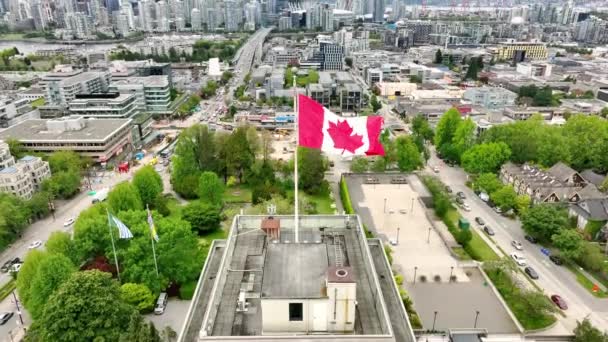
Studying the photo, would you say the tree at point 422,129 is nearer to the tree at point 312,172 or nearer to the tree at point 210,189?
the tree at point 312,172

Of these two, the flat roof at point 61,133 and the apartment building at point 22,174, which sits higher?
the flat roof at point 61,133

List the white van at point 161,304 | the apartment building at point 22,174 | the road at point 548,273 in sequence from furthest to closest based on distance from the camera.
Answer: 1. the apartment building at point 22,174
2. the road at point 548,273
3. the white van at point 161,304

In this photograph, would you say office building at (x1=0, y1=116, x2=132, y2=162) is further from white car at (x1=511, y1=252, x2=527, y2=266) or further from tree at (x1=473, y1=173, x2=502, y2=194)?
white car at (x1=511, y1=252, x2=527, y2=266)

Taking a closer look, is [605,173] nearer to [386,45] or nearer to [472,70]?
[472,70]

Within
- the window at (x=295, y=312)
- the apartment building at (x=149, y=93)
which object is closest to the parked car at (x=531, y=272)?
the window at (x=295, y=312)

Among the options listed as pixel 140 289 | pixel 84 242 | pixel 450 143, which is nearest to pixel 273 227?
pixel 140 289

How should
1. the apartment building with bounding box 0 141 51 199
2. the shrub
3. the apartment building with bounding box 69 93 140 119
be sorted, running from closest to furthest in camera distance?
the shrub
the apartment building with bounding box 0 141 51 199
the apartment building with bounding box 69 93 140 119

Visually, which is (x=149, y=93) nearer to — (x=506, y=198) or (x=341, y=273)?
(x=506, y=198)

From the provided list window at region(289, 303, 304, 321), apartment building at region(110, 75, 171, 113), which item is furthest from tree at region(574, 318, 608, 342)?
apartment building at region(110, 75, 171, 113)
